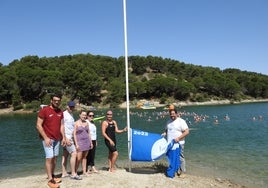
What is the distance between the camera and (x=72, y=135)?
953 cm

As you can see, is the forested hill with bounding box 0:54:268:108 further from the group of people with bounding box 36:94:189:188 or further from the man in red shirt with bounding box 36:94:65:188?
the man in red shirt with bounding box 36:94:65:188

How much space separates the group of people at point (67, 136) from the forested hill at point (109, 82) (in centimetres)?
6652

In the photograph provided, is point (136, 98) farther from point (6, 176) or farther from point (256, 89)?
point (6, 176)

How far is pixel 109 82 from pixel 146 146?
92.4 m

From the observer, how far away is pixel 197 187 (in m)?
9.62

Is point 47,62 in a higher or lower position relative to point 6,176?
higher

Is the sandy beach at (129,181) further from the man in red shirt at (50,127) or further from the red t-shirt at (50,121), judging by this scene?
the red t-shirt at (50,121)

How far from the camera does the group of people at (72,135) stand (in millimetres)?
8258

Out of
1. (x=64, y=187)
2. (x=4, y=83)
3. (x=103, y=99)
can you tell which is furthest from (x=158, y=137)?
(x=103, y=99)

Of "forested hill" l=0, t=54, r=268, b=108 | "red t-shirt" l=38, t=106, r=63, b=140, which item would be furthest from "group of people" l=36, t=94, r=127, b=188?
"forested hill" l=0, t=54, r=268, b=108

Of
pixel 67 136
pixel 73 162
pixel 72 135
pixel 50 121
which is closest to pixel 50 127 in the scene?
pixel 50 121

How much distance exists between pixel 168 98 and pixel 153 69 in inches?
1197

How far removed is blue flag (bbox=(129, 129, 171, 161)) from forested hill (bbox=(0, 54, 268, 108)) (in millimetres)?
66840

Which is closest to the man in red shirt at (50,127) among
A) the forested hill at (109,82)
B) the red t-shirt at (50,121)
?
the red t-shirt at (50,121)
